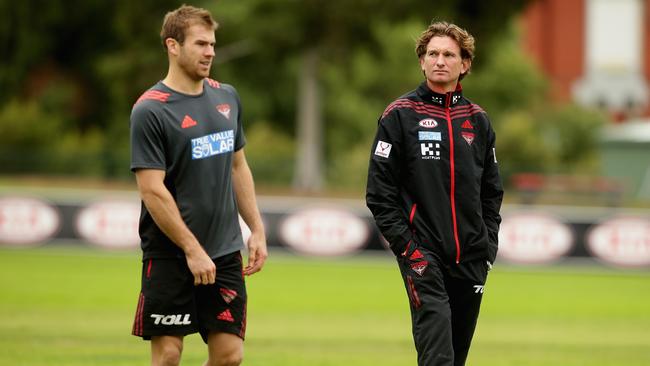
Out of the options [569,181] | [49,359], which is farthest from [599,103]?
[49,359]

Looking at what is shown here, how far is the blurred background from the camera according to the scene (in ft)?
76.2

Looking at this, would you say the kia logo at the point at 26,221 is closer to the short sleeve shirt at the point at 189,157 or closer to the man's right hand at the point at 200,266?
the short sleeve shirt at the point at 189,157

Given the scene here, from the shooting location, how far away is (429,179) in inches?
262

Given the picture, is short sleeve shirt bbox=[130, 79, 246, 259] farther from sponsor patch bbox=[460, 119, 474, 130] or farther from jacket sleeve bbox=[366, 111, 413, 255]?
sponsor patch bbox=[460, 119, 474, 130]

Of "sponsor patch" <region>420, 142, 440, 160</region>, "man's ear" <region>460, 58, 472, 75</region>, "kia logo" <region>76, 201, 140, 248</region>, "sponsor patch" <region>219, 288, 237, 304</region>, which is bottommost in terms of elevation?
"kia logo" <region>76, 201, 140, 248</region>

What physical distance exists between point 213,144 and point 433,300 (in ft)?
4.62

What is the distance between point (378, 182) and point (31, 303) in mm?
10230

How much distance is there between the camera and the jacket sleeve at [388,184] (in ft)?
21.8

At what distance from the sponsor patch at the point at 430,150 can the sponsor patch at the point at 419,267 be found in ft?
1.81

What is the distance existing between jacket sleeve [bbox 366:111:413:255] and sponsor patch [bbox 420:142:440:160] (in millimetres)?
130

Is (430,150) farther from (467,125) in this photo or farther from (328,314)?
(328,314)

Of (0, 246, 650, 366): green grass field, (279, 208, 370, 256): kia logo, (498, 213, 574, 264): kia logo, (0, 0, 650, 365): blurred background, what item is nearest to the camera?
(0, 246, 650, 366): green grass field

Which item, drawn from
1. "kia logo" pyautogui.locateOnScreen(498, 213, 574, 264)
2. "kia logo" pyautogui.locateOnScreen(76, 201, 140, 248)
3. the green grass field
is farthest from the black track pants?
"kia logo" pyautogui.locateOnScreen(76, 201, 140, 248)

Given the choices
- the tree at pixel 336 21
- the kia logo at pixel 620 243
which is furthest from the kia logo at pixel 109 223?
the tree at pixel 336 21
